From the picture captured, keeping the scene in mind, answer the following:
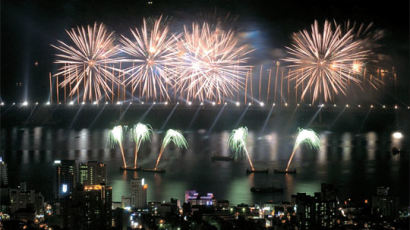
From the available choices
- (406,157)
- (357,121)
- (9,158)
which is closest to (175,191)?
(9,158)

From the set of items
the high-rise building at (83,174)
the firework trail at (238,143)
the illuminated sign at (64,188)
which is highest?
the firework trail at (238,143)

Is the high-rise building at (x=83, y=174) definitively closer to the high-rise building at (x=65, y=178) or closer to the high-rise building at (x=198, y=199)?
the high-rise building at (x=65, y=178)

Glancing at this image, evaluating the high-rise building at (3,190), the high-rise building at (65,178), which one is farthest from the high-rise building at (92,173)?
the high-rise building at (3,190)

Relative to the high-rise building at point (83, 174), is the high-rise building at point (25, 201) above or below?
below

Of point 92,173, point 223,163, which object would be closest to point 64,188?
point 92,173

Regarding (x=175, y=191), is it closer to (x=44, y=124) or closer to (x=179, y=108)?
(x=179, y=108)

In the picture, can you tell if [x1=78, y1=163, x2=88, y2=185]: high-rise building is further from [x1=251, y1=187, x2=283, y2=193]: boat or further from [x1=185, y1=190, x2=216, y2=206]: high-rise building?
[x1=251, y1=187, x2=283, y2=193]: boat
